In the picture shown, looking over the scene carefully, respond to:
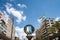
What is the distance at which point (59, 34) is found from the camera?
53188 mm

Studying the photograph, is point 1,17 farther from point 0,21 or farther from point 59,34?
point 59,34

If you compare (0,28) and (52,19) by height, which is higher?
(52,19)

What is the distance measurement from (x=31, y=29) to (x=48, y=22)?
7577 cm

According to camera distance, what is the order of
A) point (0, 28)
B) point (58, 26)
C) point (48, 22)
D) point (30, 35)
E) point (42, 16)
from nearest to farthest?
1. point (30, 35)
2. point (58, 26)
3. point (42, 16)
4. point (0, 28)
5. point (48, 22)

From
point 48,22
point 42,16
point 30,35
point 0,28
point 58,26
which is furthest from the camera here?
point 48,22

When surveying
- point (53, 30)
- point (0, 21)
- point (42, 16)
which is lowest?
point (53, 30)

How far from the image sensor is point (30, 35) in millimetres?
31922

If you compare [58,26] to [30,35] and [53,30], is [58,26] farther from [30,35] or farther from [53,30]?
[30,35]

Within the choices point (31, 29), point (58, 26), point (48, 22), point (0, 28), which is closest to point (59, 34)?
point (58, 26)

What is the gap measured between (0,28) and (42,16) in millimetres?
34547

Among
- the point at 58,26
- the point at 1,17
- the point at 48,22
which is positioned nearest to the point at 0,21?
the point at 1,17

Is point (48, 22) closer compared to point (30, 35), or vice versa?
point (30, 35)

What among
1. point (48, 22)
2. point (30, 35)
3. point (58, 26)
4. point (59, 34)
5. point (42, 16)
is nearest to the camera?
point (30, 35)

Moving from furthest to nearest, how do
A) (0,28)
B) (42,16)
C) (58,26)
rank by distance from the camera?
1. (0,28)
2. (42,16)
3. (58,26)
